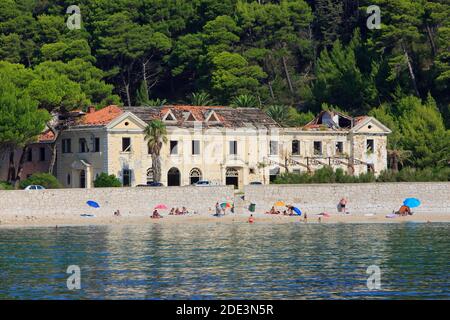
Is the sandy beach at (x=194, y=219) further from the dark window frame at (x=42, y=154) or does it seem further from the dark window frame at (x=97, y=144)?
the dark window frame at (x=42, y=154)

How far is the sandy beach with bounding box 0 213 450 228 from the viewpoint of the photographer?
78500 millimetres

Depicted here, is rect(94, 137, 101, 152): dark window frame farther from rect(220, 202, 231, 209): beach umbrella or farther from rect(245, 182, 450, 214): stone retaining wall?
rect(245, 182, 450, 214): stone retaining wall

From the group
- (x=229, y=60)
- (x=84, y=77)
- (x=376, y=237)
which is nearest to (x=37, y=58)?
(x=84, y=77)

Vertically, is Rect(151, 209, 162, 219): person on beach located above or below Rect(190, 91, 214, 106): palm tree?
below

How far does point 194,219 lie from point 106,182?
1113cm

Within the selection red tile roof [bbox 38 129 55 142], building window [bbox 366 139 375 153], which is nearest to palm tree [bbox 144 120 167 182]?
red tile roof [bbox 38 129 55 142]

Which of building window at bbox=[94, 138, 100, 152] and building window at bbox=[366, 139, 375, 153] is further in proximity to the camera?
building window at bbox=[366, 139, 375, 153]

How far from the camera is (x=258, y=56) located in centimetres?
12531

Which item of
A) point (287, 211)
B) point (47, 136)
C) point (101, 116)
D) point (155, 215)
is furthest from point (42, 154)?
point (287, 211)

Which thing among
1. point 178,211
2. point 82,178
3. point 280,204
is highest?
point 82,178

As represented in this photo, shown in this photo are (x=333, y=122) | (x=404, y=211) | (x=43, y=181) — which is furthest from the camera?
(x=333, y=122)

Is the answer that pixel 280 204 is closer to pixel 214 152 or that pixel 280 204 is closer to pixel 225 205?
pixel 225 205

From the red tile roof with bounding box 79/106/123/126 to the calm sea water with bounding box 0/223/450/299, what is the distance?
68.1ft
